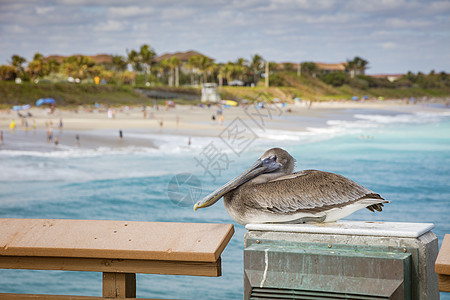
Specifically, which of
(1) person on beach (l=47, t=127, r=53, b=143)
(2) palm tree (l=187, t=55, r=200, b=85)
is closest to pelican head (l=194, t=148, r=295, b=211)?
(1) person on beach (l=47, t=127, r=53, b=143)

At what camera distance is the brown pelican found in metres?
1.87

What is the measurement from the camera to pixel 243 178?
6.61 ft

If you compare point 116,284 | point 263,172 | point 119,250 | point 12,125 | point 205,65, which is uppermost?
point 205,65

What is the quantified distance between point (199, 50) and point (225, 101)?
8.55 m

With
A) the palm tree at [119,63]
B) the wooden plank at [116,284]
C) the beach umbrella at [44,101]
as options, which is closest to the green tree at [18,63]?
the beach umbrella at [44,101]

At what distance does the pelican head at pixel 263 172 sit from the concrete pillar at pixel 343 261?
346 millimetres

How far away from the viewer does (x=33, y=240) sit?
5.34 feet

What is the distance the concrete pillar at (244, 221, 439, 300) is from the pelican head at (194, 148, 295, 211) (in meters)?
0.35

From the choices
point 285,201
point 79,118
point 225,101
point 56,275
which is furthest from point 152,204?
point 225,101

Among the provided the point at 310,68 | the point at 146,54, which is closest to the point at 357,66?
the point at 310,68

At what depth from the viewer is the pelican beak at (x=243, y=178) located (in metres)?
1.92

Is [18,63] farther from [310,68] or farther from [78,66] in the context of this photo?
[310,68]

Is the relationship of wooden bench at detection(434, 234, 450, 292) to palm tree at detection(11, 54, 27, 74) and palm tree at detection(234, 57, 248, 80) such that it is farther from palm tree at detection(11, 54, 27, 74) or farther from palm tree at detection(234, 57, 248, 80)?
palm tree at detection(234, 57, 248, 80)

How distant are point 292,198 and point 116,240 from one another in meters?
0.62
